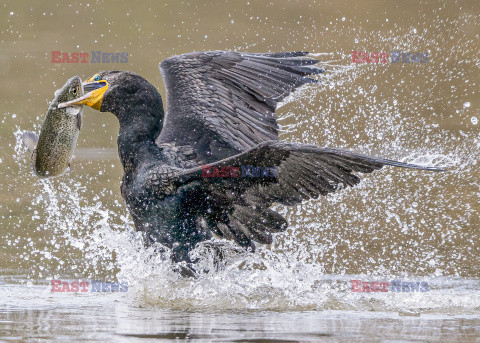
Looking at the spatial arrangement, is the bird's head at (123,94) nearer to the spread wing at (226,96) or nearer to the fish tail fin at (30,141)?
the spread wing at (226,96)

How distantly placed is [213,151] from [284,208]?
1246 millimetres

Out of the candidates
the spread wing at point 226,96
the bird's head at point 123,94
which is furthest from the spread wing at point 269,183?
the bird's head at point 123,94

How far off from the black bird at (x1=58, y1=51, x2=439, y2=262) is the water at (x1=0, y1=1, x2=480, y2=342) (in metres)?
0.20

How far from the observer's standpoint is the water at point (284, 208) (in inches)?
167

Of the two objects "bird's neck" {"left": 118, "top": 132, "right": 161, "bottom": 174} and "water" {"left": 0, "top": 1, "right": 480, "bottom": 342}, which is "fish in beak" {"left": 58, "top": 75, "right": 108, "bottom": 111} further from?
"water" {"left": 0, "top": 1, "right": 480, "bottom": 342}

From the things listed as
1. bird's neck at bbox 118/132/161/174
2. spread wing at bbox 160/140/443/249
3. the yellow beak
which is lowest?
spread wing at bbox 160/140/443/249

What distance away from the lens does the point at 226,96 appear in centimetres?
595

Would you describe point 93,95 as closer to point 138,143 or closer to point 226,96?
point 138,143

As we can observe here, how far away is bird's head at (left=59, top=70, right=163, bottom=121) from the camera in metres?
5.34

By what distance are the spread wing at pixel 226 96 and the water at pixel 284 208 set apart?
0.35 meters

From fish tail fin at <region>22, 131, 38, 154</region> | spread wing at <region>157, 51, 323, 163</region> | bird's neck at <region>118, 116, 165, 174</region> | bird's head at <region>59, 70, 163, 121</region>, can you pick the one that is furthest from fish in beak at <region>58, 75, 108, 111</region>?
spread wing at <region>157, 51, 323, 163</region>

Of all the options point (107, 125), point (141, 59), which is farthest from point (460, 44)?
point (107, 125)

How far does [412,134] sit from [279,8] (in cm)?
534

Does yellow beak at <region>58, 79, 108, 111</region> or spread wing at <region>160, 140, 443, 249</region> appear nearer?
spread wing at <region>160, 140, 443, 249</region>
